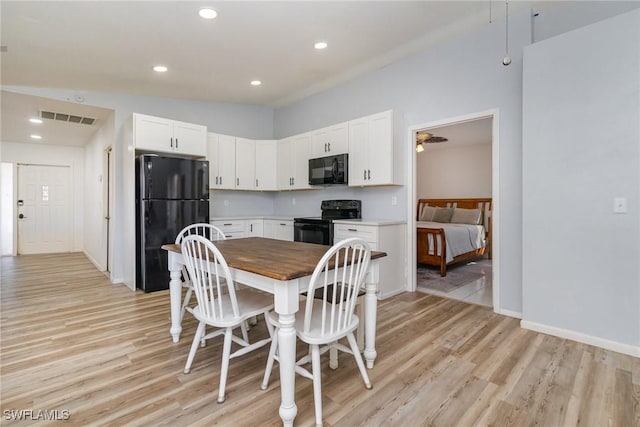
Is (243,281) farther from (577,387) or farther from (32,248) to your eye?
(32,248)

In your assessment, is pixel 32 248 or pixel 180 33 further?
pixel 32 248

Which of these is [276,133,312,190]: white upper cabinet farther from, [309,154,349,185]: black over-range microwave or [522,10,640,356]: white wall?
[522,10,640,356]: white wall

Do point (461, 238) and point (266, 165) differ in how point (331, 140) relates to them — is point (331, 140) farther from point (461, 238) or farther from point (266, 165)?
point (461, 238)

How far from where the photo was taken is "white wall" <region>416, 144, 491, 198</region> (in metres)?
6.89

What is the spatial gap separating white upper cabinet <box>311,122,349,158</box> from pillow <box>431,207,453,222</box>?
11.3 ft

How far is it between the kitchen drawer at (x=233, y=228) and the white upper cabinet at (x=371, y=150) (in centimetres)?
188

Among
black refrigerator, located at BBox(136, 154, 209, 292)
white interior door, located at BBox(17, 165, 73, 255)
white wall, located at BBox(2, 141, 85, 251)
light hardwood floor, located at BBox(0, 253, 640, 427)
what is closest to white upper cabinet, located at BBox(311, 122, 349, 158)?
black refrigerator, located at BBox(136, 154, 209, 292)

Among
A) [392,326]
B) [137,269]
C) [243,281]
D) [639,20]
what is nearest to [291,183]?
[137,269]

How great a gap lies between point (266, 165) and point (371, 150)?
210 cm

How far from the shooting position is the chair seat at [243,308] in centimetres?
182

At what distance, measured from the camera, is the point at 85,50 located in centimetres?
316

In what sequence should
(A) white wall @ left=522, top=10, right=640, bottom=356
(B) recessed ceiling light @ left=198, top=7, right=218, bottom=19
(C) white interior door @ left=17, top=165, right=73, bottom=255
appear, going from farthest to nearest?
(C) white interior door @ left=17, top=165, right=73, bottom=255, (B) recessed ceiling light @ left=198, top=7, right=218, bottom=19, (A) white wall @ left=522, top=10, right=640, bottom=356

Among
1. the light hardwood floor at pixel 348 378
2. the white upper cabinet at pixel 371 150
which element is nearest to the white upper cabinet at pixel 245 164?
the white upper cabinet at pixel 371 150

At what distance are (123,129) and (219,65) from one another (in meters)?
1.78
